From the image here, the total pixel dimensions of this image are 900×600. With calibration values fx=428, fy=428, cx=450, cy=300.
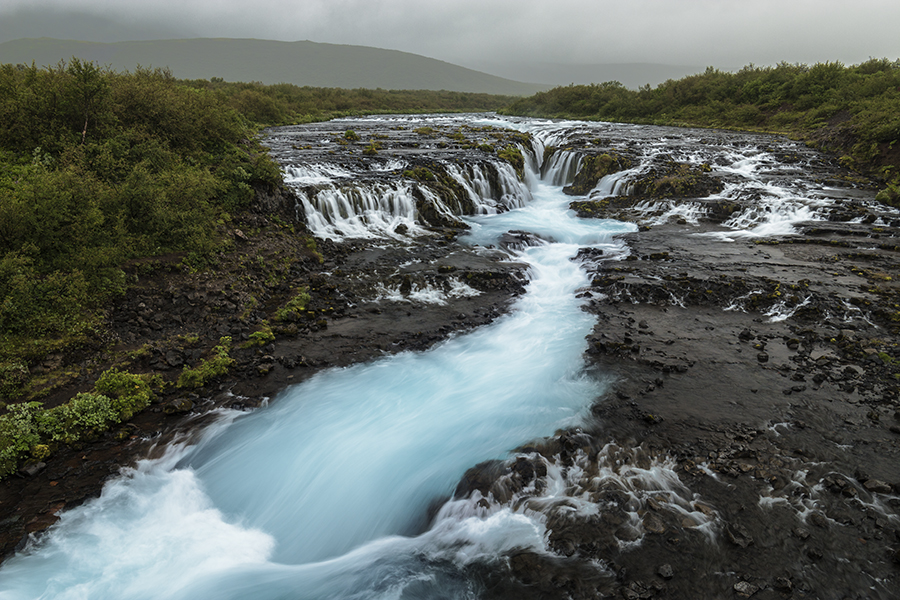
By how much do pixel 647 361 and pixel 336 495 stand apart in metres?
8.19

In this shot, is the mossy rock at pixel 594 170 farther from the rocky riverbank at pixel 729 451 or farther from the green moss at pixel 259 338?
the green moss at pixel 259 338

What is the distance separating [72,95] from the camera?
49.0ft

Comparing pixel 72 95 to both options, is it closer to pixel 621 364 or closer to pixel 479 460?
pixel 479 460

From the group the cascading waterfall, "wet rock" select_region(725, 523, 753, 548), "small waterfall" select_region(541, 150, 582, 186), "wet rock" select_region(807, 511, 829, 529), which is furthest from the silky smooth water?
"small waterfall" select_region(541, 150, 582, 186)

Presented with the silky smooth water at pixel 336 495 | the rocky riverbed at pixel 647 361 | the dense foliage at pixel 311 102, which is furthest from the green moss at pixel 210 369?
the dense foliage at pixel 311 102

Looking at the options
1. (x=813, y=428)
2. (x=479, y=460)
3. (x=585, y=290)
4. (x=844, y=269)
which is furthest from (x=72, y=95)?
(x=844, y=269)

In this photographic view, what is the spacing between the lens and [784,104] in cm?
4919

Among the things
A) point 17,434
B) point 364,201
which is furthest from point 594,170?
point 17,434

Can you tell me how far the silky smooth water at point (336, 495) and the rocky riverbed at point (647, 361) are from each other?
532 millimetres

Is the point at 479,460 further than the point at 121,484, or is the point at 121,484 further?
the point at 479,460

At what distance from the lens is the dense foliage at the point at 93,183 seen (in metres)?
10.1

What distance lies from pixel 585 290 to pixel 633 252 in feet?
14.2

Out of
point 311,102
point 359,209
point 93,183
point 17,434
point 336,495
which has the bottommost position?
point 336,495

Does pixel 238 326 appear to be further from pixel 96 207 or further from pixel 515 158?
pixel 515 158
